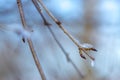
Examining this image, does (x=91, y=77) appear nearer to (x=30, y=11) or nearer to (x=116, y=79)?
(x=116, y=79)

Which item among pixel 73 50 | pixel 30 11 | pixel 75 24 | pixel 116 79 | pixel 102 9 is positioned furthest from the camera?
pixel 102 9

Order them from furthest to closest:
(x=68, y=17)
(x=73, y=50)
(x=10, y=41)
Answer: (x=68, y=17) < (x=73, y=50) < (x=10, y=41)

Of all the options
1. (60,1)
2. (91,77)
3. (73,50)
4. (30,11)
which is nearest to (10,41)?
(30,11)

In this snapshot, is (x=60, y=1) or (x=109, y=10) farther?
(x=109, y=10)

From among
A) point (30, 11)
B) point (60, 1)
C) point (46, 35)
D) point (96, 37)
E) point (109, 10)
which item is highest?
point (30, 11)

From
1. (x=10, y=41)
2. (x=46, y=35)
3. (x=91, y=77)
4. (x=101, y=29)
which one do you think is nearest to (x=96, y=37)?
(x=101, y=29)

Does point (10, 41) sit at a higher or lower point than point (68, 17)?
higher
